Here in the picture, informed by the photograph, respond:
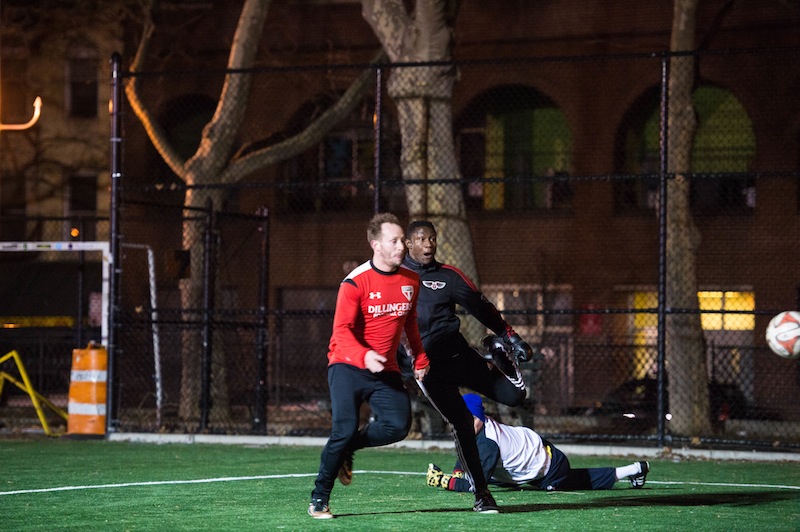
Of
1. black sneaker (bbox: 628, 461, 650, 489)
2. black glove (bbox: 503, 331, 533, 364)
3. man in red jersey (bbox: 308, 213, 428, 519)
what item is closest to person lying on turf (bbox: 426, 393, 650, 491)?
black sneaker (bbox: 628, 461, 650, 489)

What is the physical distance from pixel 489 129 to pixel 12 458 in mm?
18968

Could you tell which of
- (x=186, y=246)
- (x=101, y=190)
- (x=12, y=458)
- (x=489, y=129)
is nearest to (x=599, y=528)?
(x=12, y=458)

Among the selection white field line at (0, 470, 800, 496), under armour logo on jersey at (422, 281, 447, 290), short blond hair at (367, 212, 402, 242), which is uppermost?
short blond hair at (367, 212, 402, 242)

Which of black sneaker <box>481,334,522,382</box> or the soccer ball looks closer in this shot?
black sneaker <box>481,334,522,382</box>

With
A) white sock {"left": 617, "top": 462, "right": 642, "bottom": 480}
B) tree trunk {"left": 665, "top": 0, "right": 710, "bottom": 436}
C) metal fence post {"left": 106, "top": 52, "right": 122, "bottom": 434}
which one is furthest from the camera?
tree trunk {"left": 665, "top": 0, "right": 710, "bottom": 436}

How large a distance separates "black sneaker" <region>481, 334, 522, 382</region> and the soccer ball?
9.48 feet

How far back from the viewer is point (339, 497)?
32.4ft

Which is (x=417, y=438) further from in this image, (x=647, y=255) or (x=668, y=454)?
(x=647, y=255)

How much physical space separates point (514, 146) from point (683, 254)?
38.2 feet

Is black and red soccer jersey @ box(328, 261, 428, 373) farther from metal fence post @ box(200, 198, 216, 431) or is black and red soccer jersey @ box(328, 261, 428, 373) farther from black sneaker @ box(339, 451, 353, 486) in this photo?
metal fence post @ box(200, 198, 216, 431)

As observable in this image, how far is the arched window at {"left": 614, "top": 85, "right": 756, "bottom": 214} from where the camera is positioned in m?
28.2

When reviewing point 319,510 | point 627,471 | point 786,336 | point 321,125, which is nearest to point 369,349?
point 319,510

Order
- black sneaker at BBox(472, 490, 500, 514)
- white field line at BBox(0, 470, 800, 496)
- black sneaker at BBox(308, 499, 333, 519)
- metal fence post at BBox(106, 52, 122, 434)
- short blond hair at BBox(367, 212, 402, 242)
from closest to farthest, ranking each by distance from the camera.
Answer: short blond hair at BBox(367, 212, 402, 242), black sneaker at BBox(308, 499, 333, 519), black sneaker at BBox(472, 490, 500, 514), white field line at BBox(0, 470, 800, 496), metal fence post at BBox(106, 52, 122, 434)

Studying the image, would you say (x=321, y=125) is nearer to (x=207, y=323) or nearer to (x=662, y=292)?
(x=207, y=323)
